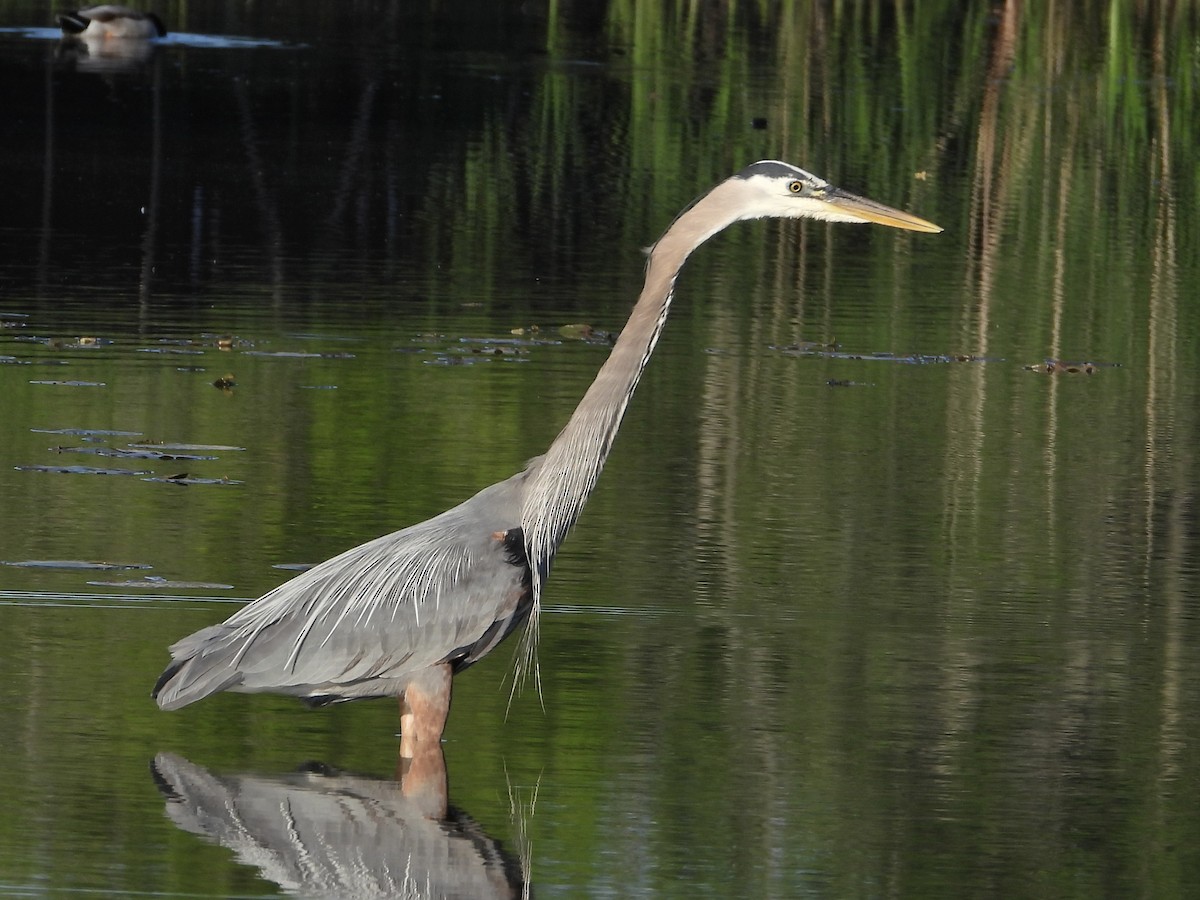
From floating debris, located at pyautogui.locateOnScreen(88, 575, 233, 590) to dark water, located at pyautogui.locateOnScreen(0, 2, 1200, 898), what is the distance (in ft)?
0.07

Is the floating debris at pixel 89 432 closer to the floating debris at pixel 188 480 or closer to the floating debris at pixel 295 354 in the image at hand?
the floating debris at pixel 188 480

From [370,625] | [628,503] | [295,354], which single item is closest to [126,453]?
[628,503]

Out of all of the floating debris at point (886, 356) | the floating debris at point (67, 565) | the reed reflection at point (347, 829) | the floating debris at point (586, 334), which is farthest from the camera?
the floating debris at point (586, 334)

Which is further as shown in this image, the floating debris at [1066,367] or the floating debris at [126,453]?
the floating debris at [1066,367]

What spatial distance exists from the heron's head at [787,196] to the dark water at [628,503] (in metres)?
1.42

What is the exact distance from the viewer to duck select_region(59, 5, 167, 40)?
31.6 meters

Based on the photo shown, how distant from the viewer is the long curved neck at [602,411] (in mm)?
6996

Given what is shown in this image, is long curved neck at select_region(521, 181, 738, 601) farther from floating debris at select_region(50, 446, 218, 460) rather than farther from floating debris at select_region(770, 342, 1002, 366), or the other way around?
floating debris at select_region(770, 342, 1002, 366)

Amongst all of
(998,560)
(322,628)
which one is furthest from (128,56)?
(322,628)

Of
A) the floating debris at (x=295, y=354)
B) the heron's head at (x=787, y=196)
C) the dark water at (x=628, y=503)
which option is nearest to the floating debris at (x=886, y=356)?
the dark water at (x=628, y=503)

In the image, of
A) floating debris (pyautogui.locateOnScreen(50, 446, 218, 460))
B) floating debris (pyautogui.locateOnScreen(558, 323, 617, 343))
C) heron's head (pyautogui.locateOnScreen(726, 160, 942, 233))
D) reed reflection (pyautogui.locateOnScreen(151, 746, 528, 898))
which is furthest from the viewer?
floating debris (pyautogui.locateOnScreen(558, 323, 617, 343))

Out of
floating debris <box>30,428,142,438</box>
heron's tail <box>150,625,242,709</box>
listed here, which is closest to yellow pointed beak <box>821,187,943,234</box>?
heron's tail <box>150,625,242,709</box>

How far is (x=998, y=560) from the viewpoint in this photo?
368 inches

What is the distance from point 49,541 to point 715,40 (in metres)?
28.2
